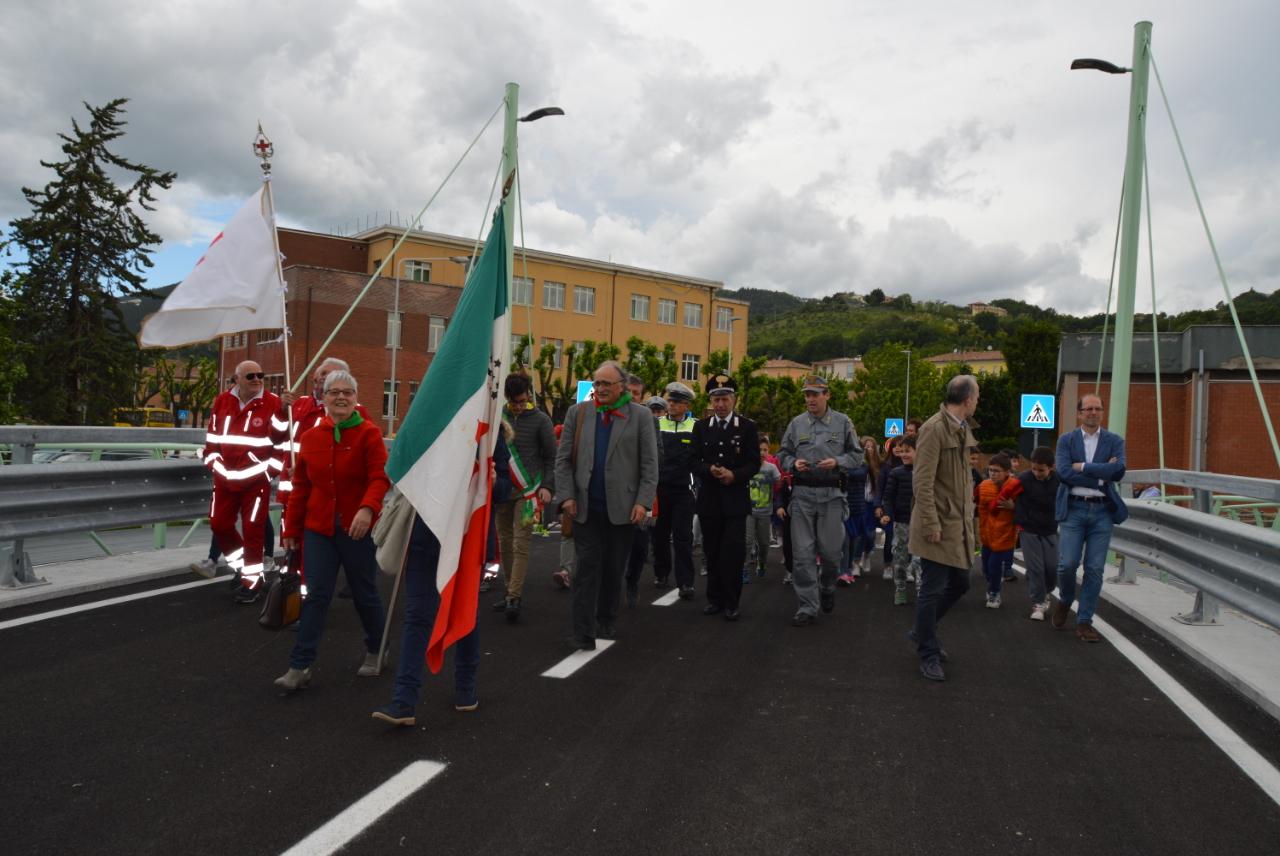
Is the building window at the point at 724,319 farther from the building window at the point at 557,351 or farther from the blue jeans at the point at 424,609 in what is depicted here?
the blue jeans at the point at 424,609

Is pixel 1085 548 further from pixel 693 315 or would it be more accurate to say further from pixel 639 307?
pixel 693 315

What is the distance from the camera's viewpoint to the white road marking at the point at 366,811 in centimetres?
362

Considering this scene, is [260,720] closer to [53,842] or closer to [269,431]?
[53,842]

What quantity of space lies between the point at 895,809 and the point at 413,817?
1.91 m

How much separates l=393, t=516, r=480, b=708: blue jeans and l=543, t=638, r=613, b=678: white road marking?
0.84 metres

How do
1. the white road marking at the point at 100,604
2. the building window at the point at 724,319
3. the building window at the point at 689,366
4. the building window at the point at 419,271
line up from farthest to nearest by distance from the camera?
1. the building window at the point at 724,319
2. the building window at the point at 689,366
3. the building window at the point at 419,271
4. the white road marking at the point at 100,604

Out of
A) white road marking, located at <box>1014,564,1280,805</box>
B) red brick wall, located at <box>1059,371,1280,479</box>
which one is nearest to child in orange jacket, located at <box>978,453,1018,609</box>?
white road marking, located at <box>1014,564,1280,805</box>

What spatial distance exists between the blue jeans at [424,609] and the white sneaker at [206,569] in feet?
13.7

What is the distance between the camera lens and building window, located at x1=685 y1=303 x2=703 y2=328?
76562 millimetres

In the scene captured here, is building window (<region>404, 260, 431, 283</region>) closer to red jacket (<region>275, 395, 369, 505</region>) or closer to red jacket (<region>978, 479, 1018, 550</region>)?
red jacket (<region>978, 479, 1018, 550</region>)

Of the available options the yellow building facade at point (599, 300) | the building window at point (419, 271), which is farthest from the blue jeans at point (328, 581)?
the building window at point (419, 271)

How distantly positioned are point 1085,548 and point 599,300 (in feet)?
209

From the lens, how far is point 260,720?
16.7ft

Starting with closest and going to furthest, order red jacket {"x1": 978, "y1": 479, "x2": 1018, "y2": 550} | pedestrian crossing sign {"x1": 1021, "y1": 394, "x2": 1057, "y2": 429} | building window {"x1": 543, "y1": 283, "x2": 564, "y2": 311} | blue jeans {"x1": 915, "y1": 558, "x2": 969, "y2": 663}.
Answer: blue jeans {"x1": 915, "y1": 558, "x2": 969, "y2": 663} → red jacket {"x1": 978, "y1": 479, "x2": 1018, "y2": 550} → pedestrian crossing sign {"x1": 1021, "y1": 394, "x2": 1057, "y2": 429} → building window {"x1": 543, "y1": 283, "x2": 564, "y2": 311}
